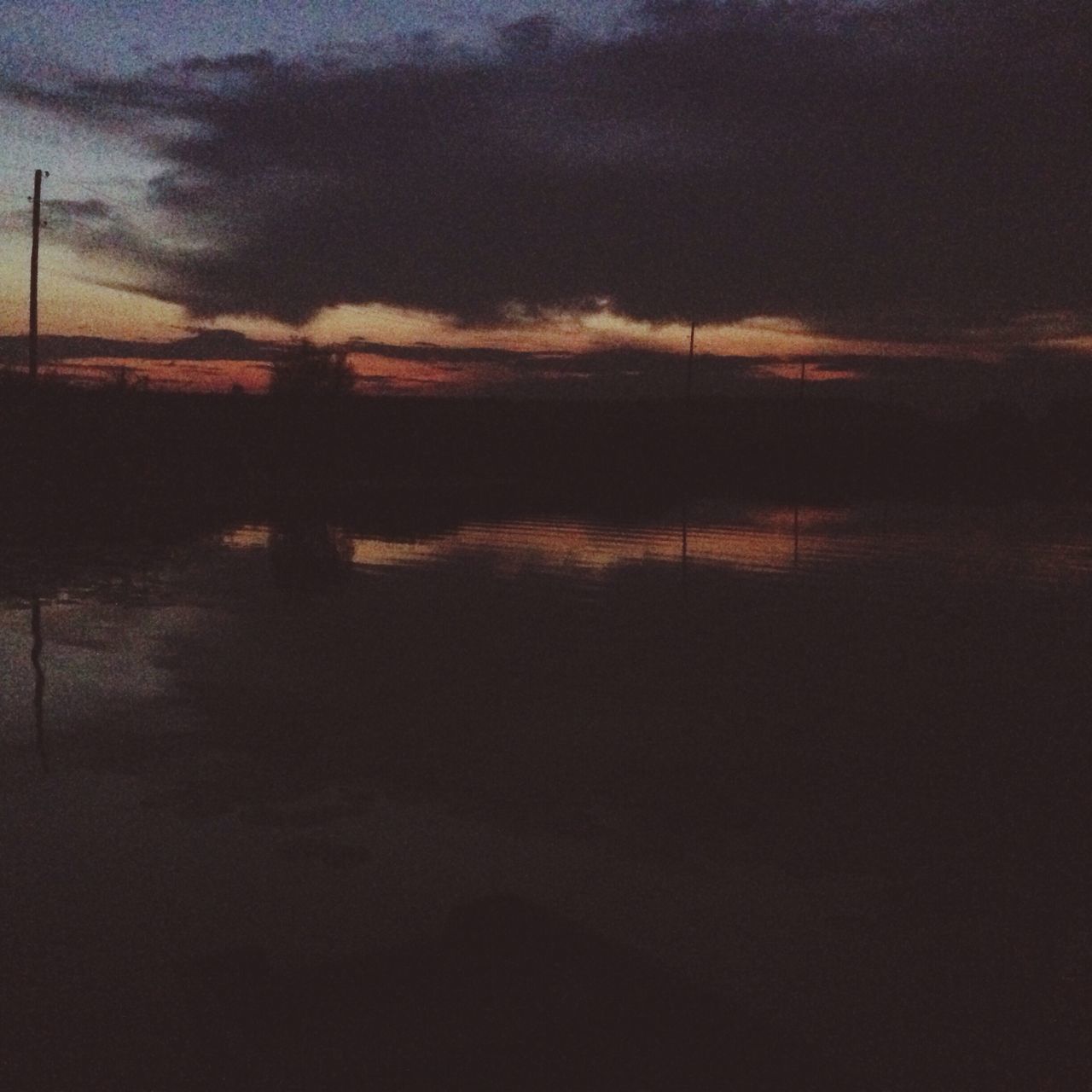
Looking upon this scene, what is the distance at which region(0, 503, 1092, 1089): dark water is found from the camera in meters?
5.23

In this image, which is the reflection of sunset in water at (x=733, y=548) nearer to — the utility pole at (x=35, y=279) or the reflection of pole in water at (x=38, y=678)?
the reflection of pole in water at (x=38, y=678)

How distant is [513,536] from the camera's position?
79.7 ft

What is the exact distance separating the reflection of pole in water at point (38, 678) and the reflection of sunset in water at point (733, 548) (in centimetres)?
612

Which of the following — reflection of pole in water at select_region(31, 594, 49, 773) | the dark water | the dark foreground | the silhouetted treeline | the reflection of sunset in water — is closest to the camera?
the dark foreground

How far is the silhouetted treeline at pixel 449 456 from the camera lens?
105 ft

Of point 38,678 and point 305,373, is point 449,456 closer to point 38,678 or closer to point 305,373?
point 305,373

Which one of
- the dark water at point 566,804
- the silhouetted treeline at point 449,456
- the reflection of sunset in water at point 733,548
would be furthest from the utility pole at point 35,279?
the dark water at point 566,804

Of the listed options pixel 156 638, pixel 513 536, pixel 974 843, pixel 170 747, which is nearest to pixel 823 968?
pixel 974 843

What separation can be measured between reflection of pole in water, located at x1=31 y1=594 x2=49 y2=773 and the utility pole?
21763 mm

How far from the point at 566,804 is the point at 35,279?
32915 mm

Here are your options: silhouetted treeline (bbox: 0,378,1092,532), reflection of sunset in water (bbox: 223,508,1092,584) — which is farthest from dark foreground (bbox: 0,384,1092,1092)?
silhouetted treeline (bbox: 0,378,1092,532)

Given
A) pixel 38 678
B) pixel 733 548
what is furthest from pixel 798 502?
pixel 38 678

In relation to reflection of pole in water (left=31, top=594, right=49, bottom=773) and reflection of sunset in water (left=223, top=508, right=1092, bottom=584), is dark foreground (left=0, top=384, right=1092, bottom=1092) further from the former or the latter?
reflection of sunset in water (left=223, top=508, right=1092, bottom=584)

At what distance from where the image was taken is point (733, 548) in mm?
23500
